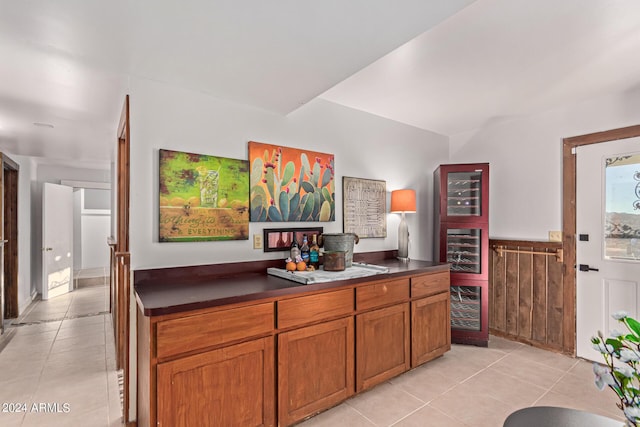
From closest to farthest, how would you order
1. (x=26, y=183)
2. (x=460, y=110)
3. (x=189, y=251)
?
(x=189, y=251) → (x=460, y=110) → (x=26, y=183)

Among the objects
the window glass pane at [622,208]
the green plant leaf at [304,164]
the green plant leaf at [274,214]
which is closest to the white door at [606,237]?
the window glass pane at [622,208]

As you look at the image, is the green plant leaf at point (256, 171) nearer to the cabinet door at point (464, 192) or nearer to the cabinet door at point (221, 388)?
the cabinet door at point (221, 388)

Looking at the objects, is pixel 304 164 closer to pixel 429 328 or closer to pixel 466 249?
pixel 429 328

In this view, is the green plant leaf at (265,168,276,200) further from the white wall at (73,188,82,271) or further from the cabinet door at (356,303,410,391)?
the white wall at (73,188,82,271)

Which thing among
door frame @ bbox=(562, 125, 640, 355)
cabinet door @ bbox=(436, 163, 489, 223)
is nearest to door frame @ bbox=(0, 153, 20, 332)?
cabinet door @ bbox=(436, 163, 489, 223)

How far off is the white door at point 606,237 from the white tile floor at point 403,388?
50 cm

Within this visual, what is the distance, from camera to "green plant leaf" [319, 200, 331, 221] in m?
2.83

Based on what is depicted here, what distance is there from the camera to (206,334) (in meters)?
1.58

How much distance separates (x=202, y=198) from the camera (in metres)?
2.22

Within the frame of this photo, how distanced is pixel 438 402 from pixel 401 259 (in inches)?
50.7

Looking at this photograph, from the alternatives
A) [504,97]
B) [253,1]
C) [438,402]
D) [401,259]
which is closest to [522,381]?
[438,402]

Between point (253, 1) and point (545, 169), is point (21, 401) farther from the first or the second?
point (545, 169)

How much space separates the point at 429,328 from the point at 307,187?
1592 millimetres

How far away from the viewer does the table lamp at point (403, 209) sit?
10.5 ft
